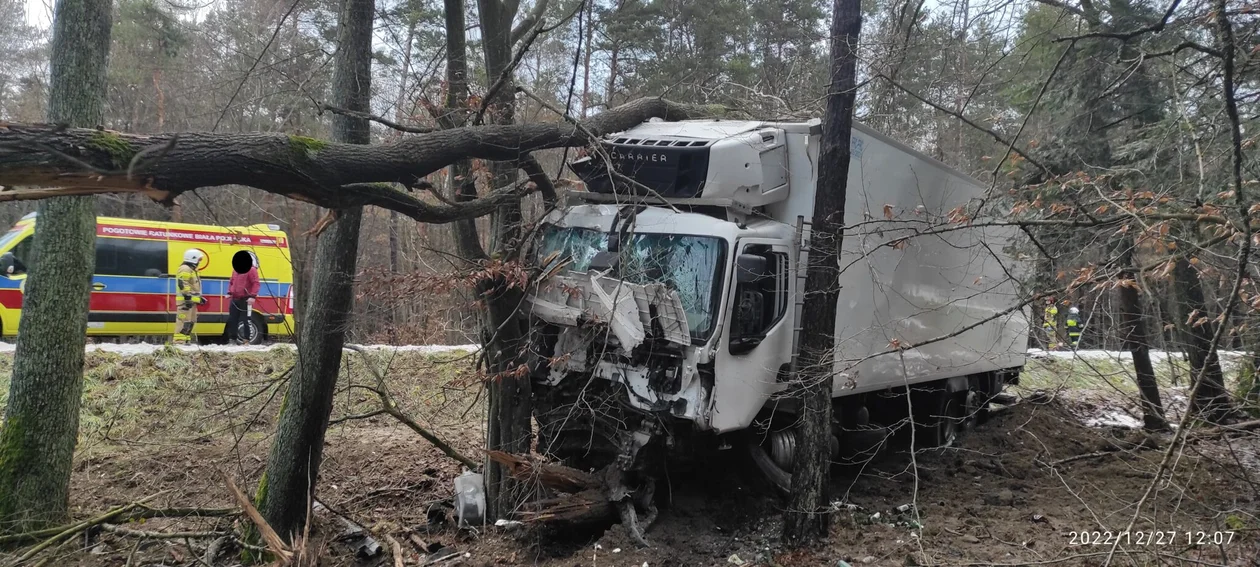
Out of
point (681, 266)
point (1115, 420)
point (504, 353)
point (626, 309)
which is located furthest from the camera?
point (1115, 420)

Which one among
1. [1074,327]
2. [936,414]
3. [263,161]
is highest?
[263,161]

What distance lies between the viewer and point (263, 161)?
3.84 metres

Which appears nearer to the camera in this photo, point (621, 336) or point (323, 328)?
point (621, 336)

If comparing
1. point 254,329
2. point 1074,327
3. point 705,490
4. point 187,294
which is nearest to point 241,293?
point 187,294

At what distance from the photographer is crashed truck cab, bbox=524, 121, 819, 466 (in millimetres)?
5238

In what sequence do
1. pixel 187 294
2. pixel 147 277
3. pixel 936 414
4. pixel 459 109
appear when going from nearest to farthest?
pixel 459 109 < pixel 936 414 < pixel 187 294 < pixel 147 277

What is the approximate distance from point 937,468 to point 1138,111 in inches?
198

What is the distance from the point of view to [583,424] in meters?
5.89

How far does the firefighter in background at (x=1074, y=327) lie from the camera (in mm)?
5130

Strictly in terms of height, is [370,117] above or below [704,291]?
above

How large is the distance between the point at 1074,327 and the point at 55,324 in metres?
7.95

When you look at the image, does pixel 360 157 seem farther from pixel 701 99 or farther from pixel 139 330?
pixel 139 330

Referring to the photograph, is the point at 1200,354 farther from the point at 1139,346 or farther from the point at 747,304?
the point at 747,304

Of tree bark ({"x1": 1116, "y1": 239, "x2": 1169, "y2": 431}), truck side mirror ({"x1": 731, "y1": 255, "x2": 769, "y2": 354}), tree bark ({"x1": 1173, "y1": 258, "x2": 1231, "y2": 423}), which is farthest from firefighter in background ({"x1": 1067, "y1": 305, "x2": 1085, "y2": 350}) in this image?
truck side mirror ({"x1": 731, "y1": 255, "x2": 769, "y2": 354})
